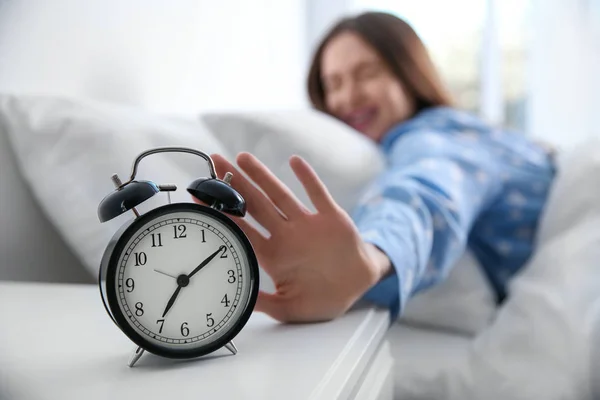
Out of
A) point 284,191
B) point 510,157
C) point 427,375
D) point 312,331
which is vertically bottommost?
point 427,375

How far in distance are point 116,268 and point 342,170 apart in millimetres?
656

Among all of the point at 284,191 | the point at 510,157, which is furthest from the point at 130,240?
the point at 510,157

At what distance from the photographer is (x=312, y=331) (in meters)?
0.58

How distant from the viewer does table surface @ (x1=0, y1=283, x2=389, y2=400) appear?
45 centimetres

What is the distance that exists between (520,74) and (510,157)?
4.46 ft

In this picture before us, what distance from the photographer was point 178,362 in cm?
50

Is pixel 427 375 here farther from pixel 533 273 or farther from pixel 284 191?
pixel 284 191

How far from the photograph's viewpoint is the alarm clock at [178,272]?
1.58 feet

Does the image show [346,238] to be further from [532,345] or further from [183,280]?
[532,345]

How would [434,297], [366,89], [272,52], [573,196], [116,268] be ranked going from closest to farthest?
[116,268]
[434,297]
[573,196]
[366,89]
[272,52]

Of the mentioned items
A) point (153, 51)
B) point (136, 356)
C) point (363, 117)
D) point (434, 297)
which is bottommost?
point (434, 297)

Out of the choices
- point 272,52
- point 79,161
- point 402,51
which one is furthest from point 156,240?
point 272,52

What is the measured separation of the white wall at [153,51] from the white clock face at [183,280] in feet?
1.71

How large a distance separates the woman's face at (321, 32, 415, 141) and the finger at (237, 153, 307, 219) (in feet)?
3.14
